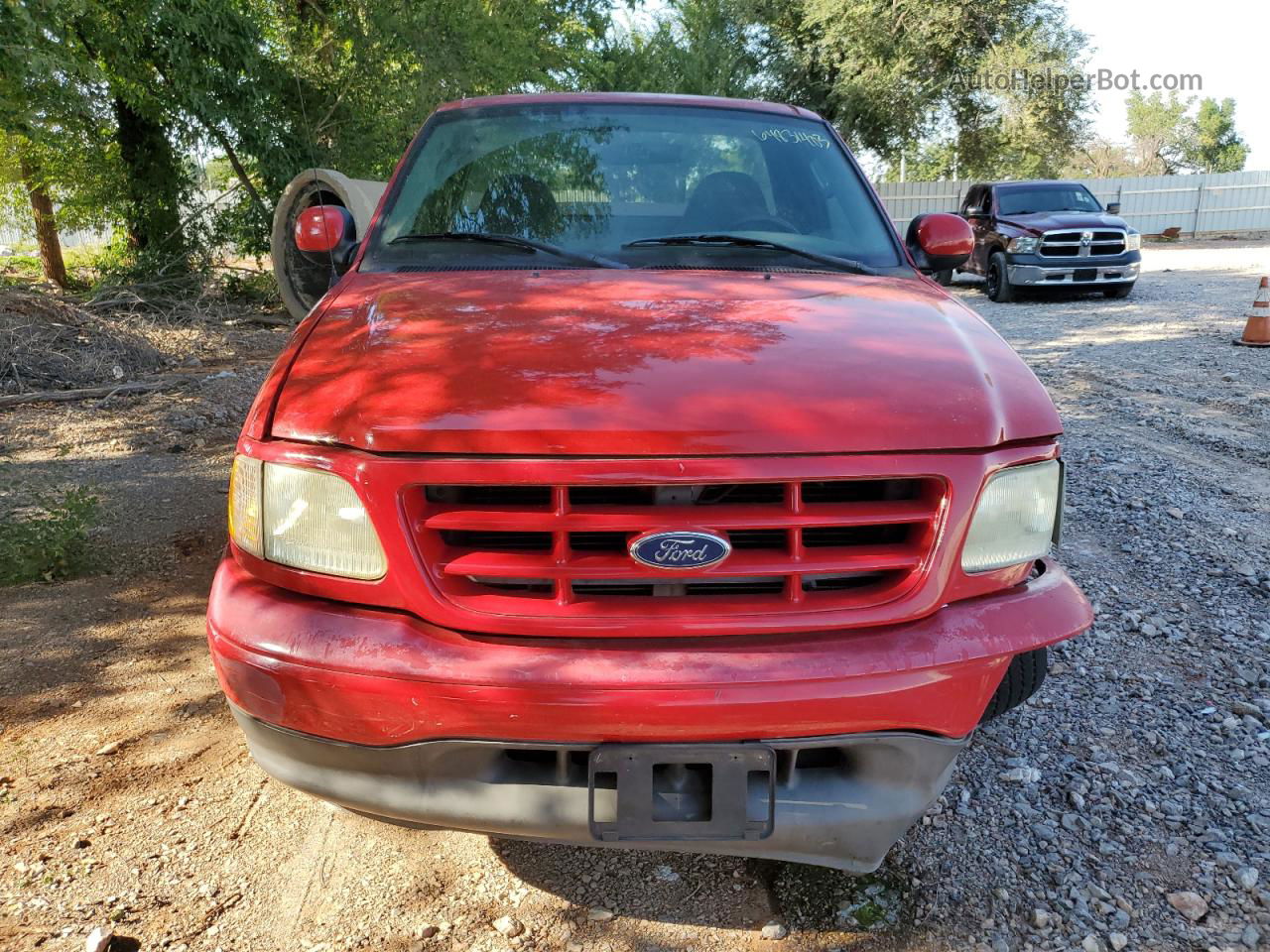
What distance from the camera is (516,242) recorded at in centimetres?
284

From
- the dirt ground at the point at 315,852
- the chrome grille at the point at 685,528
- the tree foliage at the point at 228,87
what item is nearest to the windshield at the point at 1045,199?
the tree foliage at the point at 228,87

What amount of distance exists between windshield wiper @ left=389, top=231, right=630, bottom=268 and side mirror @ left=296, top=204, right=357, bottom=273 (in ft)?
1.24

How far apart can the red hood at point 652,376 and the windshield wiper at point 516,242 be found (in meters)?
0.31

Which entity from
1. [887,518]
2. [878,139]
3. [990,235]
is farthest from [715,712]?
[878,139]

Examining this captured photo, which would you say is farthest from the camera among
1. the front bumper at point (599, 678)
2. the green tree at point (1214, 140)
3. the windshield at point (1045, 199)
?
the green tree at point (1214, 140)

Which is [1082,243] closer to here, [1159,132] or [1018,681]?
[1018,681]

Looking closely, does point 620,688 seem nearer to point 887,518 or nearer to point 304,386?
point 887,518

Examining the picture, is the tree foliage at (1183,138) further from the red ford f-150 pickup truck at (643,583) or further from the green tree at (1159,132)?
the red ford f-150 pickup truck at (643,583)

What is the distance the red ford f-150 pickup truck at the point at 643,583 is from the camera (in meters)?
1.72

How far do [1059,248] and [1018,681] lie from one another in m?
12.6

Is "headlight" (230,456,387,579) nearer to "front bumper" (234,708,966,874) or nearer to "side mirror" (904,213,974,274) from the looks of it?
"front bumper" (234,708,966,874)

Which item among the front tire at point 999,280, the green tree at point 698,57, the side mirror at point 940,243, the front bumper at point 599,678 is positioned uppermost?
the green tree at point 698,57

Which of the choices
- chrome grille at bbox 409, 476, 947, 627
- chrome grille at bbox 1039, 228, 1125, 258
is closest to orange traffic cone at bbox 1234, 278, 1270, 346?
chrome grille at bbox 1039, 228, 1125, 258

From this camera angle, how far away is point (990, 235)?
1388cm
